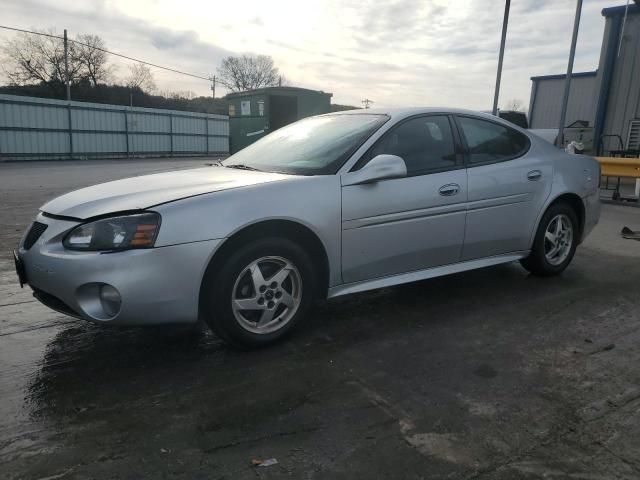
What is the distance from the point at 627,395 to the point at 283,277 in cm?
199

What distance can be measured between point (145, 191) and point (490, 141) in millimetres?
2805

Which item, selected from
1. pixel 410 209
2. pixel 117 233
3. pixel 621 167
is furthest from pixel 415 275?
pixel 621 167

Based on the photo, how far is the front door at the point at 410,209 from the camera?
11.0 ft

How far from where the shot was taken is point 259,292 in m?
3.06

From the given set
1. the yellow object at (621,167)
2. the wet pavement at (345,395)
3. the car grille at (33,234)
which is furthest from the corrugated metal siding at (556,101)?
the car grille at (33,234)

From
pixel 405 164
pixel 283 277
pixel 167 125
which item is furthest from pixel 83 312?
pixel 167 125

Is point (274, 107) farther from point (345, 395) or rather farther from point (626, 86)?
point (345, 395)

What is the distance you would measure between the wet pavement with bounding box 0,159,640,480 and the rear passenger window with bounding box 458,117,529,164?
1.20 metres

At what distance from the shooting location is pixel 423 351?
125 inches

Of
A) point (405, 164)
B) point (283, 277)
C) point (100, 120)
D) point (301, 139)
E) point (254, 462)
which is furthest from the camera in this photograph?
point (100, 120)

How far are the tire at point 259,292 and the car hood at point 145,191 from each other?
0.45 metres

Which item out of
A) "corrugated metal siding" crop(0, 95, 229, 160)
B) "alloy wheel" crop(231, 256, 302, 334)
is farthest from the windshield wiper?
"corrugated metal siding" crop(0, 95, 229, 160)

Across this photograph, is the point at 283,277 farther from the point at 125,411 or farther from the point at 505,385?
the point at 505,385

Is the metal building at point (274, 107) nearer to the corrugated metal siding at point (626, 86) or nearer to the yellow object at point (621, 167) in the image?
the corrugated metal siding at point (626, 86)
